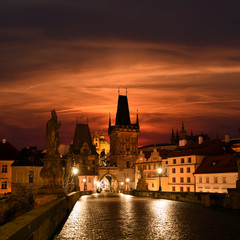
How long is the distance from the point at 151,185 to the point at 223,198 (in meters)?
75.4

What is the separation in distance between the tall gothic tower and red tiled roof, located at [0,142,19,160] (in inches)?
2414

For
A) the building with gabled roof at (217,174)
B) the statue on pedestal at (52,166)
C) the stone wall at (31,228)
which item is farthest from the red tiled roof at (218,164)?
the stone wall at (31,228)

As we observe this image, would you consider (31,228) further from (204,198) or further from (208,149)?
(208,149)

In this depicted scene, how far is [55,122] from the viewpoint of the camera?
67.6 feet

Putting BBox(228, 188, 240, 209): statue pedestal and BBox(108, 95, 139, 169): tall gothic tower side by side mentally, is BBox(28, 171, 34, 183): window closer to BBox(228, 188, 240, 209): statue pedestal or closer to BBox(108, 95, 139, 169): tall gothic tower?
BBox(228, 188, 240, 209): statue pedestal

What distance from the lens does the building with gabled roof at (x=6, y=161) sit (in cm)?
7078

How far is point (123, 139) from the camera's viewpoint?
14212 cm

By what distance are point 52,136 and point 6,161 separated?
56900 mm

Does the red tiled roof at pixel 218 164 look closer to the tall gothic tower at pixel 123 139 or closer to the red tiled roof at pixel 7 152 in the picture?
the red tiled roof at pixel 7 152

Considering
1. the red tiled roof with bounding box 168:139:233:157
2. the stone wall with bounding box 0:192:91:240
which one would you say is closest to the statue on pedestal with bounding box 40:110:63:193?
the stone wall with bounding box 0:192:91:240

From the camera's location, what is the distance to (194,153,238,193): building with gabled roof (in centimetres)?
5881

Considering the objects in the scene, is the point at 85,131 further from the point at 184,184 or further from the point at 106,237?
the point at 106,237

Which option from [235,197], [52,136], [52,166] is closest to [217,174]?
[235,197]

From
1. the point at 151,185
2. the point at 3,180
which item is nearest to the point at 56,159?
the point at 3,180
